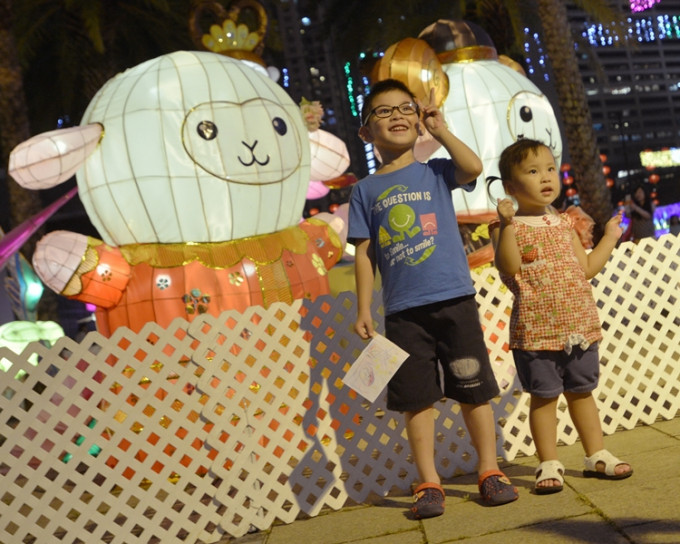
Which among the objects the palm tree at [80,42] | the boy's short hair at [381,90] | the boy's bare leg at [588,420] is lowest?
the boy's bare leg at [588,420]

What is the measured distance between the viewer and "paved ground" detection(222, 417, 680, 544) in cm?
304

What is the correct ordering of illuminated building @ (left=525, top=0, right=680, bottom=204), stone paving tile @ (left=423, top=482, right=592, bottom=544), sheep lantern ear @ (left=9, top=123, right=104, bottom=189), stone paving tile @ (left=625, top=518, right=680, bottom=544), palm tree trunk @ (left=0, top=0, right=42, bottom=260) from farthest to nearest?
illuminated building @ (left=525, top=0, right=680, bottom=204) < palm tree trunk @ (left=0, top=0, right=42, bottom=260) < sheep lantern ear @ (left=9, top=123, right=104, bottom=189) < stone paving tile @ (left=423, top=482, right=592, bottom=544) < stone paving tile @ (left=625, top=518, right=680, bottom=544)

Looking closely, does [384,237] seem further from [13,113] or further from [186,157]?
[13,113]

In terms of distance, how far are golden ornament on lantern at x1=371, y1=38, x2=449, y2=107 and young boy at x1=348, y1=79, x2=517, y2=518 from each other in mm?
3241

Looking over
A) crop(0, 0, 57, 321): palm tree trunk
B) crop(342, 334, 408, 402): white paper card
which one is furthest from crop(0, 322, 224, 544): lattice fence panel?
crop(0, 0, 57, 321): palm tree trunk

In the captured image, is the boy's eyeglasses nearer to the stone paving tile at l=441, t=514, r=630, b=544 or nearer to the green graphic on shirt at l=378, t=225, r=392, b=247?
the green graphic on shirt at l=378, t=225, r=392, b=247

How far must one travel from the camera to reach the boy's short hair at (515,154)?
3754 mm

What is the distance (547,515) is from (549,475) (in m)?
0.34

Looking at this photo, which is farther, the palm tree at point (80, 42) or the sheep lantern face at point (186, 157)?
the palm tree at point (80, 42)

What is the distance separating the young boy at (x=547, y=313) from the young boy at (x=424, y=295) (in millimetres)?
A: 201

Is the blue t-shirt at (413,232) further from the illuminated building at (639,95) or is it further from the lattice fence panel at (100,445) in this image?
the illuminated building at (639,95)

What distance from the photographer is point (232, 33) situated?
7.14m

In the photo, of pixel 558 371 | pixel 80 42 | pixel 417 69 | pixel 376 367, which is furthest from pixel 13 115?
pixel 558 371

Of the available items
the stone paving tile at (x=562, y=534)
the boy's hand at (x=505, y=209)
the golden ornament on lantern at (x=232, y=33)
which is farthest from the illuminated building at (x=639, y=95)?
the stone paving tile at (x=562, y=534)
